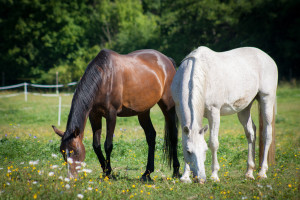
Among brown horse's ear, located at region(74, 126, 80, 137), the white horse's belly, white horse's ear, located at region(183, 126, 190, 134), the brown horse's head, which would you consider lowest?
the brown horse's head

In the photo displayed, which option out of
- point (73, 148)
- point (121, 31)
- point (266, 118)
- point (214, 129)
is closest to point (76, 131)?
point (73, 148)

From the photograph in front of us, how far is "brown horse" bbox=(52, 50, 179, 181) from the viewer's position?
4.85 m

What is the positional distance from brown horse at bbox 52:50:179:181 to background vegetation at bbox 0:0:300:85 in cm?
1875

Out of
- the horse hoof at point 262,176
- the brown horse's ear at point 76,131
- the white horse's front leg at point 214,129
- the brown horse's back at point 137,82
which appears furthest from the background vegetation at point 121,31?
the brown horse's ear at point 76,131

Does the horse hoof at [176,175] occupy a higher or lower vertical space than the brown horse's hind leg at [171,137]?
lower

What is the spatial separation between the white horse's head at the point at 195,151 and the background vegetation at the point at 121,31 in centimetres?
2050

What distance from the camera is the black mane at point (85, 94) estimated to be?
4.86 meters

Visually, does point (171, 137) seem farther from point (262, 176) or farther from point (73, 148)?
point (73, 148)

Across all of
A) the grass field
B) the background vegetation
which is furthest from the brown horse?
the background vegetation

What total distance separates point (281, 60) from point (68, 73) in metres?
17.9

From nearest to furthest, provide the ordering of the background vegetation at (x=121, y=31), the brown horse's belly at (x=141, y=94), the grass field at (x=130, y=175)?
1. the grass field at (x=130, y=175)
2. the brown horse's belly at (x=141, y=94)
3. the background vegetation at (x=121, y=31)

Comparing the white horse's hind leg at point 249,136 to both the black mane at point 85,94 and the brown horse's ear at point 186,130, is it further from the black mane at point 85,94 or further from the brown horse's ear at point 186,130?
the black mane at point 85,94

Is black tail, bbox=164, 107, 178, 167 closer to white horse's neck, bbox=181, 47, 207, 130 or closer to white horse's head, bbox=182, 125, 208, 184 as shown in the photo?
white horse's neck, bbox=181, 47, 207, 130

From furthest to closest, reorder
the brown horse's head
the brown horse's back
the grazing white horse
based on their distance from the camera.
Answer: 1. the brown horse's back
2. the brown horse's head
3. the grazing white horse
